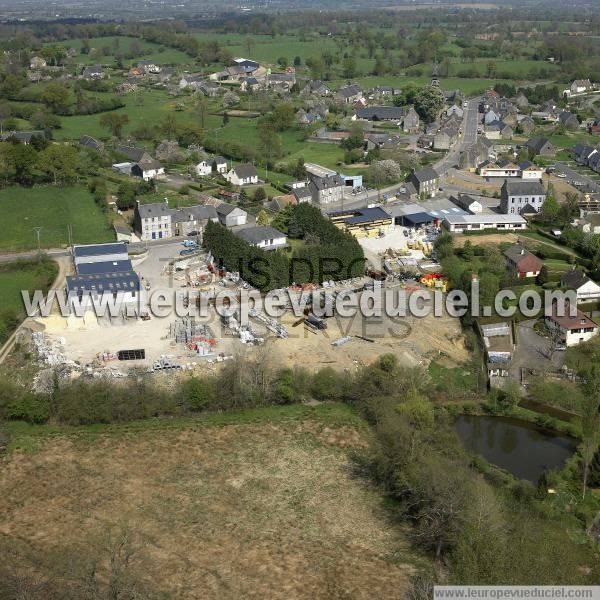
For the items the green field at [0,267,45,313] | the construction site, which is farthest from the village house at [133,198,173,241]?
the construction site

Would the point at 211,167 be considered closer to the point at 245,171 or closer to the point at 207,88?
the point at 245,171

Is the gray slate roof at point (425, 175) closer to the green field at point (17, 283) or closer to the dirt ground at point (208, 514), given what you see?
the green field at point (17, 283)

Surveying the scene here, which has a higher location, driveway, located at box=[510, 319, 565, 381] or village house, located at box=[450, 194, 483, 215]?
village house, located at box=[450, 194, 483, 215]

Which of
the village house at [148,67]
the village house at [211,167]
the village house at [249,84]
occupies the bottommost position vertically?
the village house at [211,167]

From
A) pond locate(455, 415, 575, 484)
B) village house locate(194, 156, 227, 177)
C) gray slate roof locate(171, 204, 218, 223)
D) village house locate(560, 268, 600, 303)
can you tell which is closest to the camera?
pond locate(455, 415, 575, 484)

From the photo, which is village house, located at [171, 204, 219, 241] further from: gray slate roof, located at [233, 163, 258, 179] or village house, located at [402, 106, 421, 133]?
village house, located at [402, 106, 421, 133]

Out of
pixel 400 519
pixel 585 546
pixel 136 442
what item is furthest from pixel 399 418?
pixel 136 442

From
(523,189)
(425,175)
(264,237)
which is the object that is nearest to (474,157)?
(425,175)

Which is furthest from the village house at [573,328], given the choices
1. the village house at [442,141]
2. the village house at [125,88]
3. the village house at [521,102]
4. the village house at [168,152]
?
the village house at [125,88]
